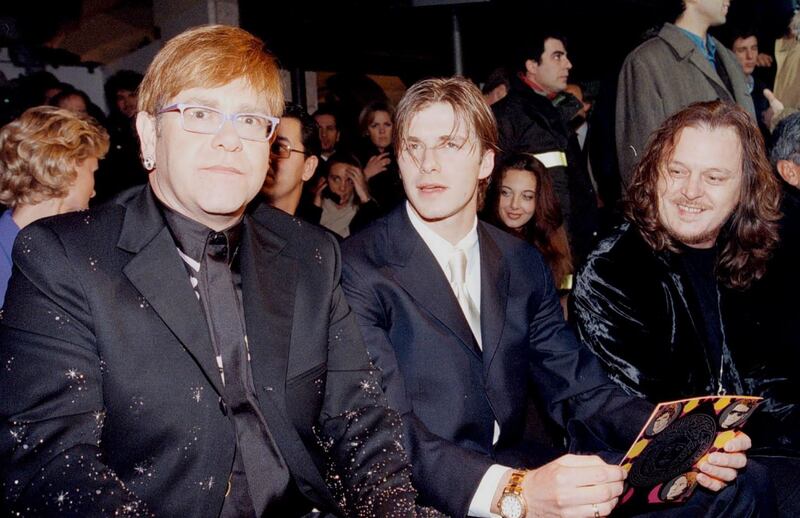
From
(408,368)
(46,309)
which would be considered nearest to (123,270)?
(46,309)

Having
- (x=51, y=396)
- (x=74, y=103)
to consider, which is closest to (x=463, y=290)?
(x=51, y=396)

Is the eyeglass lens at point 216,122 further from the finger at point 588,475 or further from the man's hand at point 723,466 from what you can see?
the man's hand at point 723,466

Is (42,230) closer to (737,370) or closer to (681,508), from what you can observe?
(681,508)

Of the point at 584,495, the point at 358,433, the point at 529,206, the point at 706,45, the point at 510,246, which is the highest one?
the point at 706,45

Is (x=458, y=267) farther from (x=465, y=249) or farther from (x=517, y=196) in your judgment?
(x=517, y=196)

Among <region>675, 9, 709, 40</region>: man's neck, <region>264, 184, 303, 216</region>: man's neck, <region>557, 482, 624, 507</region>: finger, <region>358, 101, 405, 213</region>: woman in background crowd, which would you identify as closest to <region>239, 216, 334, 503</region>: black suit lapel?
<region>557, 482, 624, 507</region>: finger

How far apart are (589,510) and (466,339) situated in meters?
0.62

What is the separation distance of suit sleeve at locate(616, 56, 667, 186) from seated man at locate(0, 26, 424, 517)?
243cm

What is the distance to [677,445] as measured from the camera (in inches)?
78.5

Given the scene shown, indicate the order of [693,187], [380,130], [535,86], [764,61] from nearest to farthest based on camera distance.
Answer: [693,187] → [535,86] → [380,130] → [764,61]

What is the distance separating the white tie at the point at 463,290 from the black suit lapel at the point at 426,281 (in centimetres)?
6

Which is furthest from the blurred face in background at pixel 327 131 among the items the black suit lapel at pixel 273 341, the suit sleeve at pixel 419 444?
the black suit lapel at pixel 273 341

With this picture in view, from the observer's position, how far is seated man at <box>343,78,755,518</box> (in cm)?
211

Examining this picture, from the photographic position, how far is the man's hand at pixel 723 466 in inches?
84.0
